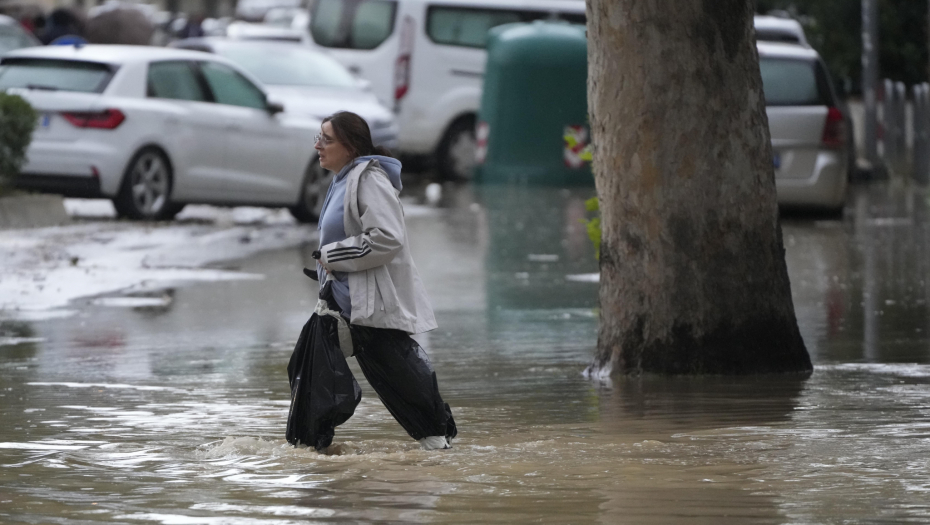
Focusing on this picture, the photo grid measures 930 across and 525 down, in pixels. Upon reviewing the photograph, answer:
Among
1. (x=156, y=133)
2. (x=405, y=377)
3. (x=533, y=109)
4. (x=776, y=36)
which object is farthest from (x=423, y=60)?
(x=405, y=377)

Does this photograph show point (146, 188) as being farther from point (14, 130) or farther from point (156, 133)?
point (14, 130)

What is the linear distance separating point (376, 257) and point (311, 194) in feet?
38.7

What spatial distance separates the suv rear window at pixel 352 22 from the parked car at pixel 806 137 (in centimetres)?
694

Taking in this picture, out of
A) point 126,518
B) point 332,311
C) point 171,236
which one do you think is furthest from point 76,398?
point 171,236

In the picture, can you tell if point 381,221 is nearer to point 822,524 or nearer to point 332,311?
point 332,311

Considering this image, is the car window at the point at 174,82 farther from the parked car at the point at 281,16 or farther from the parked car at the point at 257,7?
the parked car at the point at 257,7

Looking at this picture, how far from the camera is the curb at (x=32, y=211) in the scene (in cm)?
1548

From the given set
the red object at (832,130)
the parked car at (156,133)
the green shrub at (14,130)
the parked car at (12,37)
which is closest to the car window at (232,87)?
the parked car at (156,133)

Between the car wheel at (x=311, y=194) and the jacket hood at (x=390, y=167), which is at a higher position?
the jacket hood at (x=390, y=167)

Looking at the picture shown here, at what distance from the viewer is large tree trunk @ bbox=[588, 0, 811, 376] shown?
8.30m

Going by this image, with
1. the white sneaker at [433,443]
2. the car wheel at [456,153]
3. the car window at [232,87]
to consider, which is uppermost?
the car window at [232,87]

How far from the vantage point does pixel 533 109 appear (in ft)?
75.4

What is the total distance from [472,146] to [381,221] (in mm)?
17550

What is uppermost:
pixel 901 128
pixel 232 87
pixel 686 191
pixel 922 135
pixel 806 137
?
pixel 686 191
